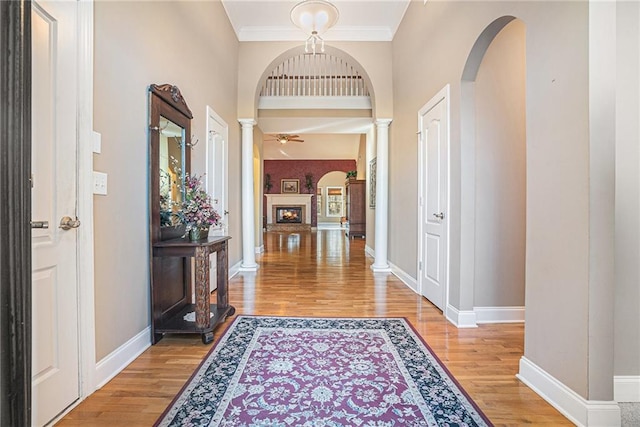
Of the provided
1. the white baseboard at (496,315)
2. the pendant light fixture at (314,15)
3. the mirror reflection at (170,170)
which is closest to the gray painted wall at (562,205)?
the white baseboard at (496,315)

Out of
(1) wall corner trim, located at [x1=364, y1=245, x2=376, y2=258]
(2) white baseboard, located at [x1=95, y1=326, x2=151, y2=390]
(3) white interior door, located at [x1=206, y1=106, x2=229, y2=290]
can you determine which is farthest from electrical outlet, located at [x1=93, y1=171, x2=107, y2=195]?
(1) wall corner trim, located at [x1=364, y1=245, x2=376, y2=258]

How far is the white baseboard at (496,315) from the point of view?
9.11ft

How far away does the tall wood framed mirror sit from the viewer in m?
2.33

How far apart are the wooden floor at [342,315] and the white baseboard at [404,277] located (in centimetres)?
8

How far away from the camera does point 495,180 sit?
108 inches

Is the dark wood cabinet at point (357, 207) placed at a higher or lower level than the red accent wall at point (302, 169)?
lower

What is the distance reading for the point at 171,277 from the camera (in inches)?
103

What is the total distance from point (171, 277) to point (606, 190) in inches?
111

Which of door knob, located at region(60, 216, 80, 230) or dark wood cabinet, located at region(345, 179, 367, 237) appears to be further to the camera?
dark wood cabinet, located at region(345, 179, 367, 237)

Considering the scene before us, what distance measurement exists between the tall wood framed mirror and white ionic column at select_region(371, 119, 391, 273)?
2952mm

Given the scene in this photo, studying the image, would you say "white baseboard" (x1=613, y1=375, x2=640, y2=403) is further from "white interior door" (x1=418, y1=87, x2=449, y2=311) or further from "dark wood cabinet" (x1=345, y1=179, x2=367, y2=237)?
"dark wood cabinet" (x1=345, y1=179, x2=367, y2=237)

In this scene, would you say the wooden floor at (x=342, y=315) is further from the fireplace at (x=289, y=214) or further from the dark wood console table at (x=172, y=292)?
the fireplace at (x=289, y=214)

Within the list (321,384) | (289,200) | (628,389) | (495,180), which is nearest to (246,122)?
(495,180)

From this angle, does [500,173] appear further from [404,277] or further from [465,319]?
[404,277]
